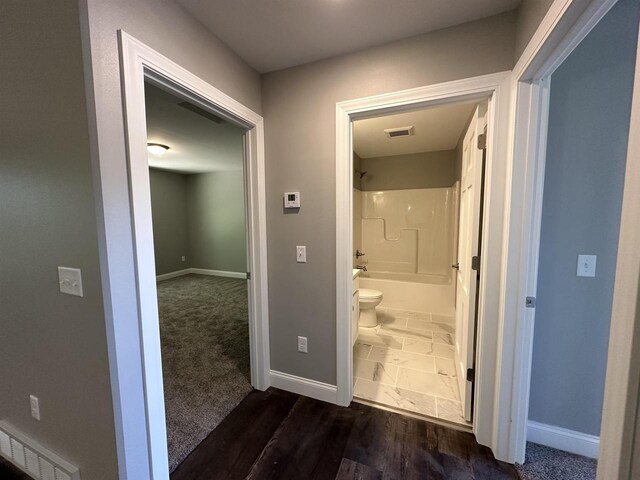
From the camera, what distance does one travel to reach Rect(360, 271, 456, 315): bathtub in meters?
3.63

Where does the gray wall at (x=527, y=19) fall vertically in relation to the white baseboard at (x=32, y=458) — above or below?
above

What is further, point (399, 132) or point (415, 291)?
point (415, 291)

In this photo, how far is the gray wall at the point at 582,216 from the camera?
1305 millimetres

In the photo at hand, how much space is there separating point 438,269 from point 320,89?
322 cm

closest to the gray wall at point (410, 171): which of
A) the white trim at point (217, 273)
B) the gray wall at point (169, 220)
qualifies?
the white trim at point (217, 273)

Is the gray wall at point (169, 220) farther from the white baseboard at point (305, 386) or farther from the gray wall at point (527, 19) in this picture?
the gray wall at point (527, 19)

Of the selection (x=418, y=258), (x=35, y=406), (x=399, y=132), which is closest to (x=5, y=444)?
(x=35, y=406)

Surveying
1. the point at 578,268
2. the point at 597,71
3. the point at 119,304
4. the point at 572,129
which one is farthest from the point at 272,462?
the point at 597,71

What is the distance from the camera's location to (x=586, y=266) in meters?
1.40

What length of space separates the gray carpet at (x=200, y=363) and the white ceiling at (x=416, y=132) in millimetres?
2447

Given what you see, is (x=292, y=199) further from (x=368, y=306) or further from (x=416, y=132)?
(x=416, y=132)

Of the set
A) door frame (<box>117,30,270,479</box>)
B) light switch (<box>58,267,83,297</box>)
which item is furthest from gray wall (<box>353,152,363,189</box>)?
light switch (<box>58,267,83,297</box>)

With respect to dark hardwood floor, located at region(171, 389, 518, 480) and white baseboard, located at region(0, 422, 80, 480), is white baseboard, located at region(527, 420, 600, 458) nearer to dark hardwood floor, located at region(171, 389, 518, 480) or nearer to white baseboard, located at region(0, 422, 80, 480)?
dark hardwood floor, located at region(171, 389, 518, 480)

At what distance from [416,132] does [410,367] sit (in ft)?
8.19
